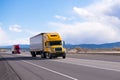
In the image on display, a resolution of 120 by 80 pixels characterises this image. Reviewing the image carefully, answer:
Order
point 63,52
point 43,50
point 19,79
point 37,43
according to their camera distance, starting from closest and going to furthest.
Result: point 19,79
point 63,52
point 43,50
point 37,43

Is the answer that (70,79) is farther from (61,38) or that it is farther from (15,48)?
(15,48)

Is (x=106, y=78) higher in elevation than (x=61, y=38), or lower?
lower

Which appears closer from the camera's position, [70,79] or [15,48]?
[70,79]

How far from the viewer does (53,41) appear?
50.9 metres

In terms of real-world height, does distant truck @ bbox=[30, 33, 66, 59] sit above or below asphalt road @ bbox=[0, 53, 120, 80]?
above

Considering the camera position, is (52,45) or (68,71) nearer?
(68,71)

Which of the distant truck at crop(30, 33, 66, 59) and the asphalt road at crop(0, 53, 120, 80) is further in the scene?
the distant truck at crop(30, 33, 66, 59)

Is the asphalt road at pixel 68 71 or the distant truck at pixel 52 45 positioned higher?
the distant truck at pixel 52 45

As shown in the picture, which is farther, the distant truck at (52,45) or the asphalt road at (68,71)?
the distant truck at (52,45)

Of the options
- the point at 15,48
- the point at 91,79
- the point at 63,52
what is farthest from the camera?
the point at 15,48

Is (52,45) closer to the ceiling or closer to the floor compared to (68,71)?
closer to the ceiling

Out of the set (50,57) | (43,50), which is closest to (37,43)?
(43,50)

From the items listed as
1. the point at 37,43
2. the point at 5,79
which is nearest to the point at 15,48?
the point at 37,43

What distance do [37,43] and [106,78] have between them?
42.8m
